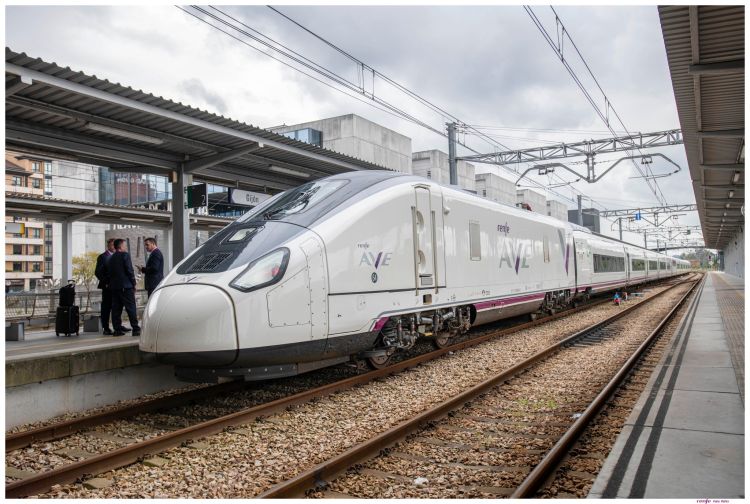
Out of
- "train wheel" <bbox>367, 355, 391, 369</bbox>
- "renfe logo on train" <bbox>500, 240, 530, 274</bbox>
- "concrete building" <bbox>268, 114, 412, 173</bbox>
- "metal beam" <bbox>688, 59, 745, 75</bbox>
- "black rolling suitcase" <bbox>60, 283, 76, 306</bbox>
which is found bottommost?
"train wheel" <bbox>367, 355, 391, 369</bbox>

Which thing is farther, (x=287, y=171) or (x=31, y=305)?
(x=31, y=305)

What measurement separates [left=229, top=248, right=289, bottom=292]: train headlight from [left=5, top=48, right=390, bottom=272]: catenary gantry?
153 inches

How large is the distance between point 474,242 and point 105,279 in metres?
6.37

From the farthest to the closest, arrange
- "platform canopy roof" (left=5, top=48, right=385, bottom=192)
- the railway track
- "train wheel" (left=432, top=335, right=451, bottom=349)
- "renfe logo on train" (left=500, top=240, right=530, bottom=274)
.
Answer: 1. "renfe logo on train" (left=500, top=240, right=530, bottom=274)
2. "train wheel" (left=432, top=335, right=451, bottom=349)
3. "platform canopy roof" (left=5, top=48, right=385, bottom=192)
4. the railway track

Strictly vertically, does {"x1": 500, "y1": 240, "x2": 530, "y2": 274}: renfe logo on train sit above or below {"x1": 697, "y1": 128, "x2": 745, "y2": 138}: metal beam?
below

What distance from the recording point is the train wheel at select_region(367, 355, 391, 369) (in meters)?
7.97

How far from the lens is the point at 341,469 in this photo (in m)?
4.41

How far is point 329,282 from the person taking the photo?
655 centimetres

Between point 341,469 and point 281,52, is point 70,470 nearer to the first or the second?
point 341,469

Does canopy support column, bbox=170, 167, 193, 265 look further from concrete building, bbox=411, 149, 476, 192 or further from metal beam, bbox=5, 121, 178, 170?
concrete building, bbox=411, 149, 476, 192

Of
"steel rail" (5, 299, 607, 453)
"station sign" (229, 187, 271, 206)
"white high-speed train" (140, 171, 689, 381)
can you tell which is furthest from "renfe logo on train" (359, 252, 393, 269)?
"station sign" (229, 187, 271, 206)

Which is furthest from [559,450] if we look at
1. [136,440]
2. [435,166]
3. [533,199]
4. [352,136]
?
[533,199]

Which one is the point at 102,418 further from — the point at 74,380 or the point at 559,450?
the point at 559,450

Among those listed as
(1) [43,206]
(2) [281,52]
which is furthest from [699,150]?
(1) [43,206]
